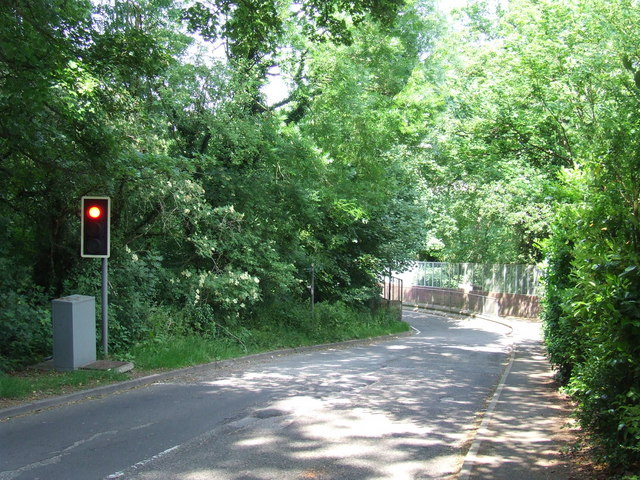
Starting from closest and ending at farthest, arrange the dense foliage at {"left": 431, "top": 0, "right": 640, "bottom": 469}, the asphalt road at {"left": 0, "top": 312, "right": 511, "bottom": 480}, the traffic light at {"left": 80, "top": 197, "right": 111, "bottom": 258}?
the dense foliage at {"left": 431, "top": 0, "right": 640, "bottom": 469}
the asphalt road at {"left": 0, "top": 312, "right": 511, "bottom": 480}
the traffic light at {"left": 80, "top": 197, "right": 111, "bottom": 258}

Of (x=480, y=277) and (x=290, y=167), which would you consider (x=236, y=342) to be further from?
(x=480, y=277)

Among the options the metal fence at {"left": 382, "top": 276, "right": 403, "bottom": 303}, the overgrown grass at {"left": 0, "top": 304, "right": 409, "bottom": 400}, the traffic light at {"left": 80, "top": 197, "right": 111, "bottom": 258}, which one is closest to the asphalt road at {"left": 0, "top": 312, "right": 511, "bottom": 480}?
the overgrown grass at {"left": 0, "top": 304, "right": 409, "bottom": 400}

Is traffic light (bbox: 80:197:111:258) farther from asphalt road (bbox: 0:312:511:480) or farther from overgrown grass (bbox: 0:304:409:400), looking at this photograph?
asphalt road (bbox: 0:312:511:480)

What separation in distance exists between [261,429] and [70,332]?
4842mm

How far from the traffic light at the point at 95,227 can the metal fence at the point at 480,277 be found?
70.4 feet

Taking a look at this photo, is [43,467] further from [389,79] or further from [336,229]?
[389,79]

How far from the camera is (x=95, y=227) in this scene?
1176 cm

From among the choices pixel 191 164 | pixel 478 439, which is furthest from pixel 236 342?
pixel 478 439

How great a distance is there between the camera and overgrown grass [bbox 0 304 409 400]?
995 centimetres

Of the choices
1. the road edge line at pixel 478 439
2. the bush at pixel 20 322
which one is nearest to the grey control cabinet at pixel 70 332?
the bush at pixel 20 322

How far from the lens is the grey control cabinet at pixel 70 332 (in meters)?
11.0

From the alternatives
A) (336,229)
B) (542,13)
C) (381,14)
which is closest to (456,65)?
(542,13)

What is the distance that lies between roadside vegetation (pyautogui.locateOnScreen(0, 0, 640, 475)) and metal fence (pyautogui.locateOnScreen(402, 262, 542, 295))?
6.34 m

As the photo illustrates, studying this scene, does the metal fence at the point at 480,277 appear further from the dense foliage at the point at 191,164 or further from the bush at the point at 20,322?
the bush at the point at 20,322
